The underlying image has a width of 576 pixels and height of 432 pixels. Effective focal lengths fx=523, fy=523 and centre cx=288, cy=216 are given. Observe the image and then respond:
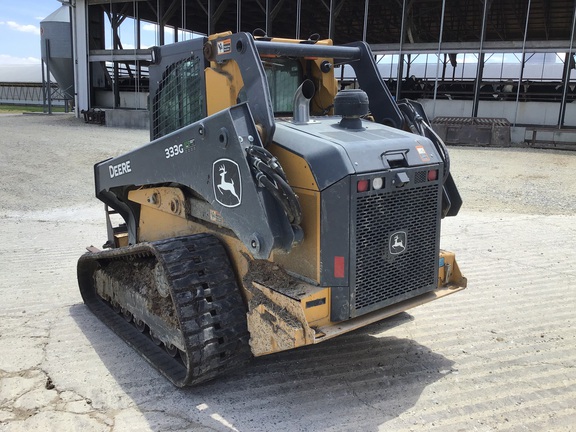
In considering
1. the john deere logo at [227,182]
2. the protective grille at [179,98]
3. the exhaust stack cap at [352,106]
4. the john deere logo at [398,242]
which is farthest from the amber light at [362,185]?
the protective grille at [179,98]

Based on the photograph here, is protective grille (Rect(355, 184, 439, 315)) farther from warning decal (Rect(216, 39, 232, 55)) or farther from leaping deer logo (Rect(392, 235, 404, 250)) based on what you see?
warning decal (Rect(216, 39, 232, 55))

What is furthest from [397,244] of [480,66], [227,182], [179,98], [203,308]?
[480,66]

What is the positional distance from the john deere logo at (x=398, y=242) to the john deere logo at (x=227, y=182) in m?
1.03

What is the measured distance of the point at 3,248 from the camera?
6.86 metres

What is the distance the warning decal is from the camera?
3570mm

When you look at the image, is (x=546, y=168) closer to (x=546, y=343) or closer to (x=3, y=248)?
(x=546, y=343)

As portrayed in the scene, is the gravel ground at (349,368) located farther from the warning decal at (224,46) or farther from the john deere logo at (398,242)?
the warning decal at (224,46)

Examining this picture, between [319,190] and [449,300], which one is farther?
[449,300]

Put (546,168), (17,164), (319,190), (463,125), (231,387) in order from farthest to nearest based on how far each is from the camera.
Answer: (463,125)
(546,168)
(17,164)
(231,387)
(319,190)

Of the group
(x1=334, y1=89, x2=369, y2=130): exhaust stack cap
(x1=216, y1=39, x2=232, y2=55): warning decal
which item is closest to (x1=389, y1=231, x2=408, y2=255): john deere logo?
(x1=334, y1=89, x2=369, y2=130): exhaust stack cap

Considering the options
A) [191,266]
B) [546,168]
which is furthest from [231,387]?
[546,168]

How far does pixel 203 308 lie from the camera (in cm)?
344

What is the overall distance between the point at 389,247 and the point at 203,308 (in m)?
1.28

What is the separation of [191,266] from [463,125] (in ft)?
63.0
